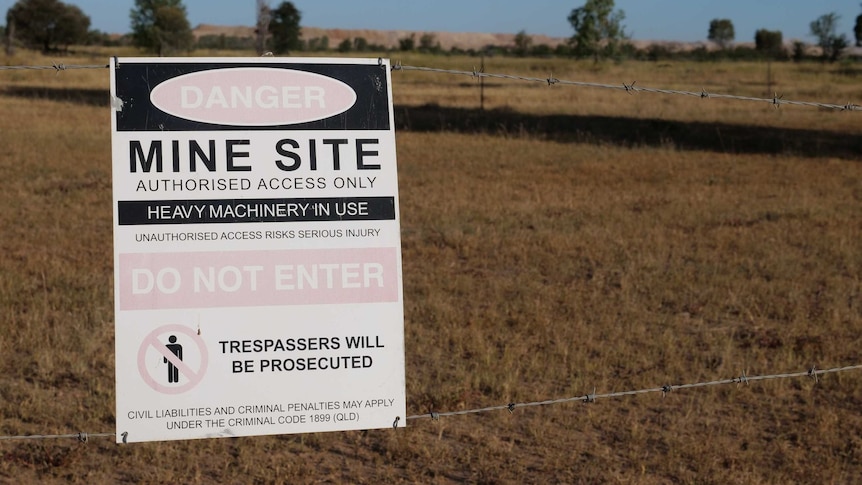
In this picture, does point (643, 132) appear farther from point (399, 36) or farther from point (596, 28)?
point (399, 36)

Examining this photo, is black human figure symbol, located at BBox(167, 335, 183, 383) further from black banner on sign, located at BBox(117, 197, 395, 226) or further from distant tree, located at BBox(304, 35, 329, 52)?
distant tree, located at BBox(304, 35, 329, 52)

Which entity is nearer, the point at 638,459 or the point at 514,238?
the point at 638,459

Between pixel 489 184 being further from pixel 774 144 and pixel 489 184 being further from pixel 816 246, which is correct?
pixel 774 144

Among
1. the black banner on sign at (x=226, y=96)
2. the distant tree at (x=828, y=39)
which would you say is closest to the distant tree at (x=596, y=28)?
the distant tree at (x=828, y=39)

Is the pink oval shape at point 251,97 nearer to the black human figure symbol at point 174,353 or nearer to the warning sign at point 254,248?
the warning sign at point 254,248

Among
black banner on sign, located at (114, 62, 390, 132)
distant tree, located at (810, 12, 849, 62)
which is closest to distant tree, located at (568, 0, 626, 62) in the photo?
distant tree, located at (810, 12, 849, 62)

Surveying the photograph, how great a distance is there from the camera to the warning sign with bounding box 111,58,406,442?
10.4ft

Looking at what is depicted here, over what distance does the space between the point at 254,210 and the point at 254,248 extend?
124 millimetres

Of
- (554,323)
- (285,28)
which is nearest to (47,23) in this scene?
(285,28)

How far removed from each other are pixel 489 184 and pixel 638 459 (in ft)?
32.6

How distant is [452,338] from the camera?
7723 millimetres

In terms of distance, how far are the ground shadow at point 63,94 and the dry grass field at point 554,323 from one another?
10676 mm

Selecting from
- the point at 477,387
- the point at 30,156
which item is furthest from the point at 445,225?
the point at 30,156

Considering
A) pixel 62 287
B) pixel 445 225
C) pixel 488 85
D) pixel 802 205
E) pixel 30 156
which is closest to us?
pixel 62 287
